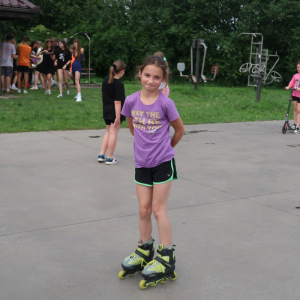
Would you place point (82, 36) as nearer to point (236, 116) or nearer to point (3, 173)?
point (236, 116)

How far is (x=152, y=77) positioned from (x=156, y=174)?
0.71 metres

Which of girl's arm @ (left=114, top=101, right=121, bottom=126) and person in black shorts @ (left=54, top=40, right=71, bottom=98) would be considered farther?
person in black shorts @ (left=54, top=40, right=71, bottom=98)

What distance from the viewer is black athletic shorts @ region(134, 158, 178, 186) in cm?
322

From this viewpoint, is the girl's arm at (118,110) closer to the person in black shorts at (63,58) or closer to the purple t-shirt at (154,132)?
the purple t-shirt at (154,132)

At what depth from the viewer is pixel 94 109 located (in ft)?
42.2

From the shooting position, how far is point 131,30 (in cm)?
3344

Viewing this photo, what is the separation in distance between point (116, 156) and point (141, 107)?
4354 mm

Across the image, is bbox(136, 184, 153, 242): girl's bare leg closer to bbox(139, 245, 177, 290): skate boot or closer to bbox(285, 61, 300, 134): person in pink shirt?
bbox(139, 245, 177, 290): skate boot

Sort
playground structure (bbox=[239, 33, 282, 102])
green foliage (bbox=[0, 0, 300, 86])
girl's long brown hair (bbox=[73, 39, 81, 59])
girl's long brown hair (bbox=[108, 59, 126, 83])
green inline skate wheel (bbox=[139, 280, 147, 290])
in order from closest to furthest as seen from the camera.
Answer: green inline skate wheel (bbox=[139, 280, 147, 290])
girl's long brown hair (bbox=[108, 59, 126, 83])
girl's long brown hair (bbox=[73, 39, 81, 59])
playground structure (bbox=[239, 33, 282, 102])
green foliage (bbox=[0, 0, 300, 86])

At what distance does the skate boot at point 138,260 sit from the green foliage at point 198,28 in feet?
86.1

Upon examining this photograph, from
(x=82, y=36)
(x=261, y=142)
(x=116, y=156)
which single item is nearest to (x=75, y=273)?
(x=116, y=156)

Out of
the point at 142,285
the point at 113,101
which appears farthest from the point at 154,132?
the point at 113,101

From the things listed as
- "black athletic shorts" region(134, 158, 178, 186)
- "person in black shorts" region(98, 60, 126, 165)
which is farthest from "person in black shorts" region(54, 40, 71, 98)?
"black athletic shorts" region(134, 158, 178, 186)

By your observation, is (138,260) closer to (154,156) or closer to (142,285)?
(142,285)
